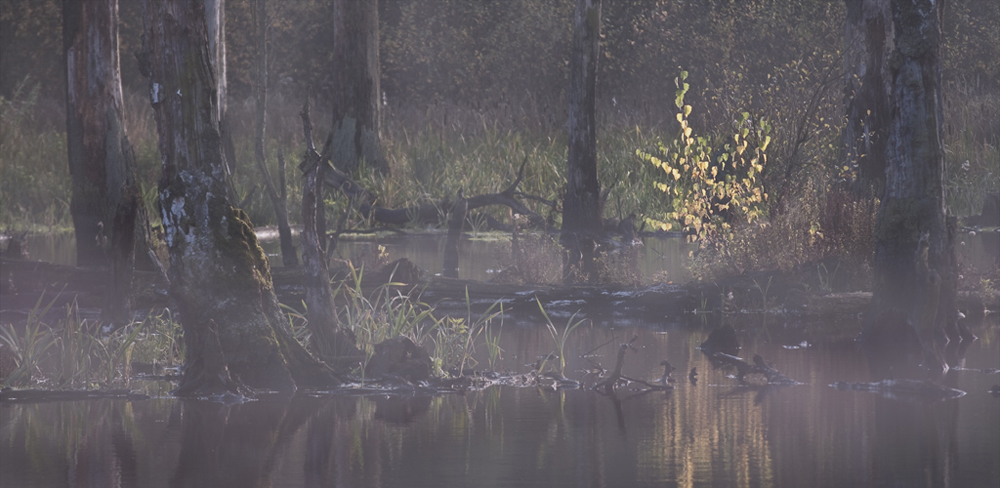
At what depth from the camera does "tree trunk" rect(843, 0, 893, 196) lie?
13219mm

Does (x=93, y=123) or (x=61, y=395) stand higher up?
(x=93, y=123)

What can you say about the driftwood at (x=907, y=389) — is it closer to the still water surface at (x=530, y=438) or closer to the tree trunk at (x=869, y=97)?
the still water surface at (x=530, y=438)

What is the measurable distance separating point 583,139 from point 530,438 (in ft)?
27.6

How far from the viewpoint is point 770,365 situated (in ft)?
28.5

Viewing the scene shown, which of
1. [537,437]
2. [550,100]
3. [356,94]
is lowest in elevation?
[537,437]

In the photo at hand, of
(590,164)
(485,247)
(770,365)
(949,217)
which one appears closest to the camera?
(770,365)

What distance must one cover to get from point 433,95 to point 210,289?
3197cm

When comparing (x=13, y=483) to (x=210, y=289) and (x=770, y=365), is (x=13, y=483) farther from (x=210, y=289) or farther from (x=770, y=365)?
(x=770, y=365)

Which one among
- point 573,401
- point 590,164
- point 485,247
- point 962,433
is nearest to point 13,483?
point 573,401

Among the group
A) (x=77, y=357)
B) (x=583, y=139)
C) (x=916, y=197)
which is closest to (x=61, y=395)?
(x=77, y=357)

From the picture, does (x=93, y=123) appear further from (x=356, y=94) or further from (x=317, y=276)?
(x=356, y=94)

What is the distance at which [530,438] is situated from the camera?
6762 millimetres

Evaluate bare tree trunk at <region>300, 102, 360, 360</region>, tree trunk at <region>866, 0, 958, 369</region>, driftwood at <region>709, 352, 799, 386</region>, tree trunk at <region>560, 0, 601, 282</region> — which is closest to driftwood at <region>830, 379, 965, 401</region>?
driftwood at <region>709, 352, 799, 386</region>

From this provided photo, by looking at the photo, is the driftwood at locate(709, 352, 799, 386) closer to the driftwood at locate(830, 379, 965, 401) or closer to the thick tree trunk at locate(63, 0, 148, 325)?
the driftwood at locate(830, 379, 965, 401)
